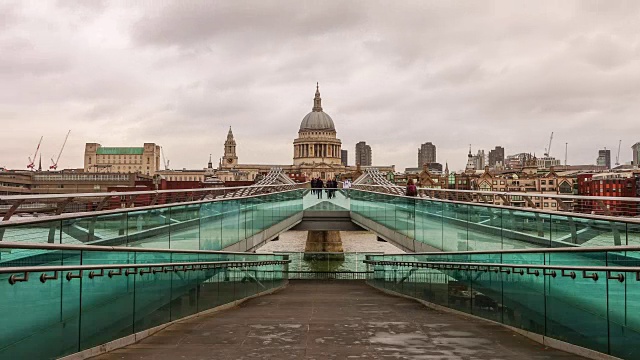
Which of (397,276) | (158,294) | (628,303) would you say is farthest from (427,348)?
(397,276)

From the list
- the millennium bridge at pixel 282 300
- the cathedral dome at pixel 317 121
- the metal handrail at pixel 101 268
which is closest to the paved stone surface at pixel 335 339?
the millennium bridge at pixel 282 300

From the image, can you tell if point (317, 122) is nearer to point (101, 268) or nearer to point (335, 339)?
point (335, 339)

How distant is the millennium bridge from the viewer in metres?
5.38

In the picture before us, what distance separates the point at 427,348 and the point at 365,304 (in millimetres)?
4564

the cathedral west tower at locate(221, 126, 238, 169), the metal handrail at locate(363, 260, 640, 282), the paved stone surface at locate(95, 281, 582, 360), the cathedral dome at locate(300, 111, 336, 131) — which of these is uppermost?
the cathedral dome at locate(300, 111, 336, 131)

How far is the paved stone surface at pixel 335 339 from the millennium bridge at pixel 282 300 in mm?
23

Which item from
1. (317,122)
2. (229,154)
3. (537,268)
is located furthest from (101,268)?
(229,154)

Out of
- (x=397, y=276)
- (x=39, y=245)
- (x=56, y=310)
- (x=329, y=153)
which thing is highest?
(x=329, y=153)

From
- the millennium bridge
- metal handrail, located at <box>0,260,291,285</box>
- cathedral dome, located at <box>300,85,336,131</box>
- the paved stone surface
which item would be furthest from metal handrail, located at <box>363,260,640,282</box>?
cathedral dome, located at <box>300,85,336,131</box>

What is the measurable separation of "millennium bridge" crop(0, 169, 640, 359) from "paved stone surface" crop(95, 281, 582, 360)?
23mm

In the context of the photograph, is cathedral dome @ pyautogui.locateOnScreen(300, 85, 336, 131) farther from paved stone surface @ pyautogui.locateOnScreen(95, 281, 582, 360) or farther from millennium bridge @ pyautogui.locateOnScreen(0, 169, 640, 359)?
paved stone surface @ pyautogui.locateOnScreen(95, 281, 582, 360)

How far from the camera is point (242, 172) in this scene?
181 metres

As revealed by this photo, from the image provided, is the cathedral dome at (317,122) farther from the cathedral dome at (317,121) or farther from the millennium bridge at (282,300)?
the millennium bridge at (282,300)

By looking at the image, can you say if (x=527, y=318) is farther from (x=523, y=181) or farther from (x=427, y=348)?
(x=523, y=181)
